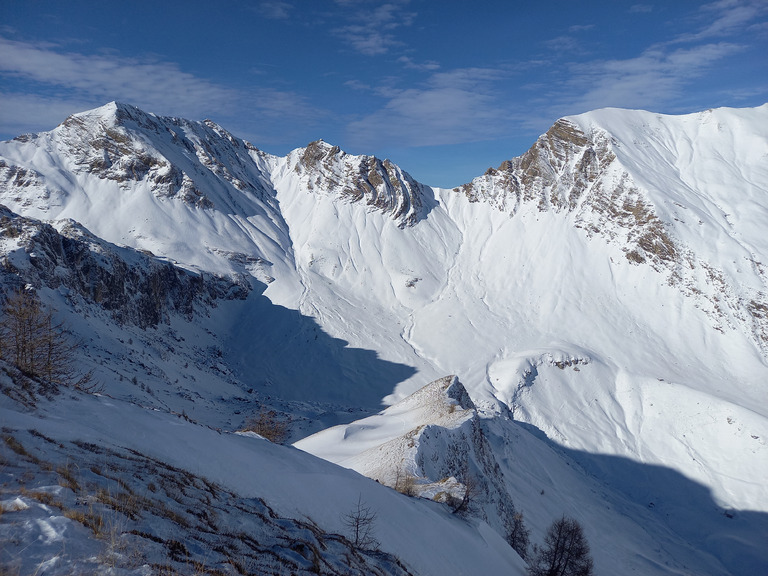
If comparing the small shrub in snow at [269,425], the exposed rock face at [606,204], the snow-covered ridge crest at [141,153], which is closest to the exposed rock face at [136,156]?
the snow-covered ridge crest at [141,153]

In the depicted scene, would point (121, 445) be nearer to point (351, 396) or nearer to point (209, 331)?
point (351, 396)

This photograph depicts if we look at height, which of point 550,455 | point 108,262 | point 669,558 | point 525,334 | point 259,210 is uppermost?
point 259,210

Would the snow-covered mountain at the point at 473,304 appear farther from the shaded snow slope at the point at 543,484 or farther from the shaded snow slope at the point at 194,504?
the shaded snow slope at the point at 194,504

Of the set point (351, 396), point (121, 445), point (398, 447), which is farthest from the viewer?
point (351, 396)

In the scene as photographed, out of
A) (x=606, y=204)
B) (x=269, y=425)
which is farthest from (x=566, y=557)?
(x=606, y=204)

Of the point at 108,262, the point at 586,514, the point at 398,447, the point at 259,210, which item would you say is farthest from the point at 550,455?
the point at 259,210

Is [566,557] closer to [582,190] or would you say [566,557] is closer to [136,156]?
[582,190]

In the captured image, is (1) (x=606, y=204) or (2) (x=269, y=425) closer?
(2) (x=269, y=425)
